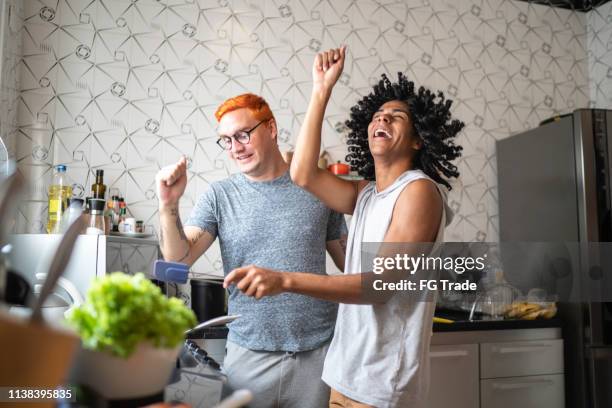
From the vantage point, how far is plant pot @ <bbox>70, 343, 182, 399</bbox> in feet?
1.98

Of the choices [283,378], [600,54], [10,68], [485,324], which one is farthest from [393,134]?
[600,54]

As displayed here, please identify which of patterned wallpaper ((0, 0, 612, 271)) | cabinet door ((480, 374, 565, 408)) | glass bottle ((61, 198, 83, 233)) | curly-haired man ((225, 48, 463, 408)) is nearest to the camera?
curly-haired man ((225, 48, 463, 408))

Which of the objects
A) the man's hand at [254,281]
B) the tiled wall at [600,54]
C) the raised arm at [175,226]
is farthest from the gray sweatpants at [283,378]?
the tiled wall at [600,54]

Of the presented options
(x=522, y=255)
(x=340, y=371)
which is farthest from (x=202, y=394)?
(x=522, y=255)

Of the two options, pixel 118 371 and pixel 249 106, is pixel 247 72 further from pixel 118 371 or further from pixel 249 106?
pixel 118 371

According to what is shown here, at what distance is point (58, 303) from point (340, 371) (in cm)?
84

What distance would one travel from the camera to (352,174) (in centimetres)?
294

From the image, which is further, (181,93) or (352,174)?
(352,174)

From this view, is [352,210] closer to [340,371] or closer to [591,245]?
[340,371]

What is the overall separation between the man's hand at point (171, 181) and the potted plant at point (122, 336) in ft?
1.76

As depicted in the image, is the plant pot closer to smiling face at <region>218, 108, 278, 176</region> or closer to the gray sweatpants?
the gray sweatpants

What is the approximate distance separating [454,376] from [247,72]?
5.97ft

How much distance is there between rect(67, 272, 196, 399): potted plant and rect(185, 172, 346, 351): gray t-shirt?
87 centimetres

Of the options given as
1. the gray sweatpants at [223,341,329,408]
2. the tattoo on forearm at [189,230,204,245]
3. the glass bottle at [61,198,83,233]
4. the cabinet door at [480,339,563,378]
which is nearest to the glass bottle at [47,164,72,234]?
the glass bottle at [61,198,83,233]
